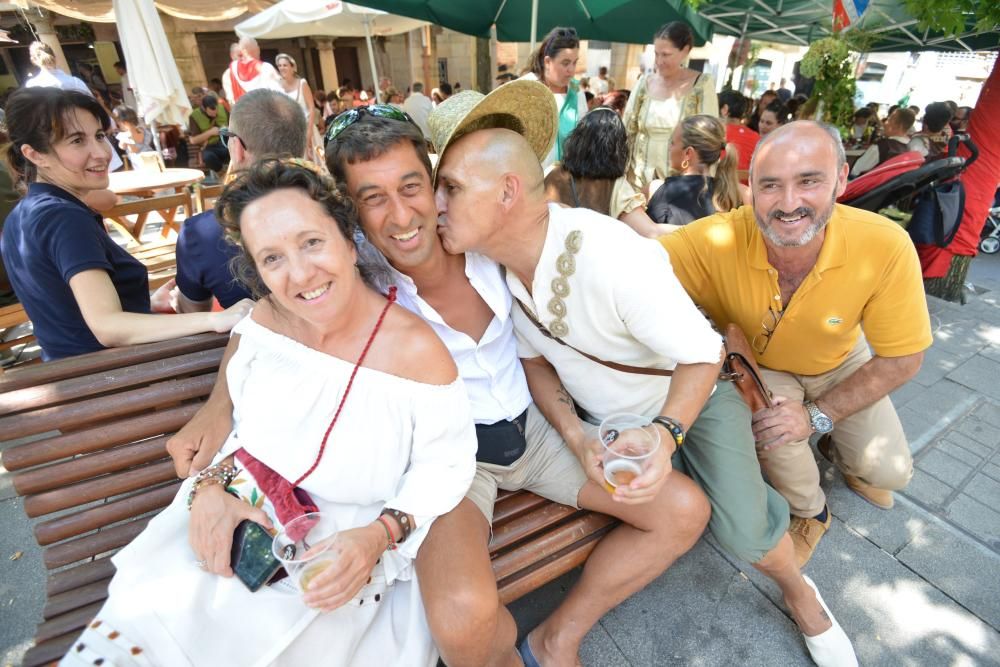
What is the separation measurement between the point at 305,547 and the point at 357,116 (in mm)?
1389

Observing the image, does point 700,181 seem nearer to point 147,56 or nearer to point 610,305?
point 610,305

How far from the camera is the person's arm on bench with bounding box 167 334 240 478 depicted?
1.69 metres

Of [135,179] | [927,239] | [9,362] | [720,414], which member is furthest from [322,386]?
[135,179]

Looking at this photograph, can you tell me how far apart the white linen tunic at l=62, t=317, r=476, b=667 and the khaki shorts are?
33cm

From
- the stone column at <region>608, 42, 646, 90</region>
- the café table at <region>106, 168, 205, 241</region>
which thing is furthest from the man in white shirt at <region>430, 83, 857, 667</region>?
the stone column at <region>608, 42, 646, 90</region>

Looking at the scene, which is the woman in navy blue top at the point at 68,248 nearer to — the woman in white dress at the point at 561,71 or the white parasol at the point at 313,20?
the woman in white dress at the point at 561,71

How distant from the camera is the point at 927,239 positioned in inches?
175

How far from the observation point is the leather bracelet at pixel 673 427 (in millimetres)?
1759

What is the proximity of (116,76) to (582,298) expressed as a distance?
19715 mm

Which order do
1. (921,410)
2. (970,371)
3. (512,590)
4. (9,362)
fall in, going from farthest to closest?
(9,362), (970,371), (921,410), (512,590)

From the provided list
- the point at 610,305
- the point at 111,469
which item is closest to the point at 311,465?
the point at 111,469

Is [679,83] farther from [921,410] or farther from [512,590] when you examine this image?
[512,590]

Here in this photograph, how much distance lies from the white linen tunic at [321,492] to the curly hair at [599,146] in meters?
2.19

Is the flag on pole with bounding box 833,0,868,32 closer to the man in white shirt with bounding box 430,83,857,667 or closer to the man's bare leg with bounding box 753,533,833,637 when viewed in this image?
the man in white shirt with bounding box 430,83,857,667
